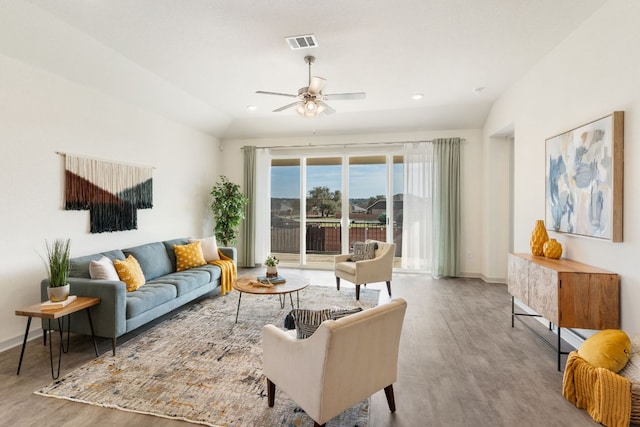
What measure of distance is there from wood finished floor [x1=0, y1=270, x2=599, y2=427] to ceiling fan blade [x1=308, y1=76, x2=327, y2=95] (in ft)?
9.14

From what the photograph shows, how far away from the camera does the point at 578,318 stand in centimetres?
250

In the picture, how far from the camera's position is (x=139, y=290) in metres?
3.45

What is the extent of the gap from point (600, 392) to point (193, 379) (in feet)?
9.19

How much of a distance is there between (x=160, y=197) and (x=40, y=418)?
3598 millimetres

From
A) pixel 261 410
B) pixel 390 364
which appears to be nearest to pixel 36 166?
pixel 261 410

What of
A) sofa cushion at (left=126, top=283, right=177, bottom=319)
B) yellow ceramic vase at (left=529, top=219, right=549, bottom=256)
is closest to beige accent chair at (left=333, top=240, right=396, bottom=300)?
yellow ceramic vase at (left=529, top=219, right=549, bottom=256)

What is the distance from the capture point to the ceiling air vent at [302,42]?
3.02 meters

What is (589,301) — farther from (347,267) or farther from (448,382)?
(347,267)

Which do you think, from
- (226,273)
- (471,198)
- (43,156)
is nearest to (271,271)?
(226,273)

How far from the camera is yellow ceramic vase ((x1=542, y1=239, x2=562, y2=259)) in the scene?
309 centimetres

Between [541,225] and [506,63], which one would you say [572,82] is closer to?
[506,63]

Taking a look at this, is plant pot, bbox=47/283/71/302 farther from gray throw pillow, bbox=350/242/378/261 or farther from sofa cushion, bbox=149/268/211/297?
gray throw pillow, bbox=350/242/378/261

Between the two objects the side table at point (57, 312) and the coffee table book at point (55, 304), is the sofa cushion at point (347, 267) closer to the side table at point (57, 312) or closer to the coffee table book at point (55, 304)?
the side table at point (57, 312)

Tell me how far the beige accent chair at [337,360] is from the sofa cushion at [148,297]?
5.75 feet
